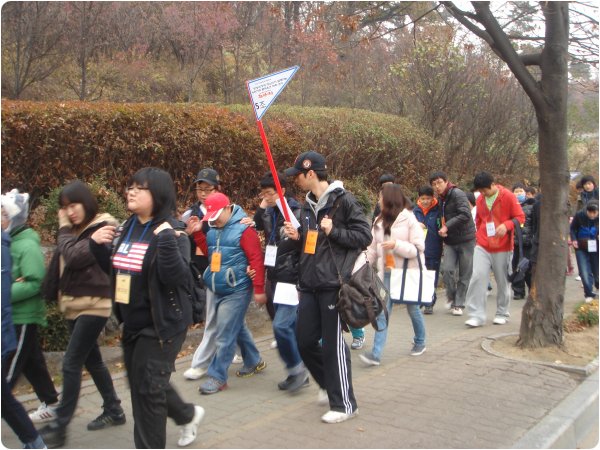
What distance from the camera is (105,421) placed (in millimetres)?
4645

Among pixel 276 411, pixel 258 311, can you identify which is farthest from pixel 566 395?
pixel 258 311

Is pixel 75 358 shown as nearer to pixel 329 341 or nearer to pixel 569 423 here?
pixel 329 341

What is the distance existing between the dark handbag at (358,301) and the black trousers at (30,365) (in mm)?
2197

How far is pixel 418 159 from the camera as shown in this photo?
14336 mm

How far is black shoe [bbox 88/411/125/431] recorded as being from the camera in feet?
15.1

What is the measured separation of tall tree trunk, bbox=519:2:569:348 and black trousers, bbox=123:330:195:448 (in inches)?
167

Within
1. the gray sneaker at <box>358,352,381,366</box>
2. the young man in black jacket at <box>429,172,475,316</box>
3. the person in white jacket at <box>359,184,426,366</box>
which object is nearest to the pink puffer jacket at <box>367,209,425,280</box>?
the person in white jacket at <box>359,184,426,366</box>

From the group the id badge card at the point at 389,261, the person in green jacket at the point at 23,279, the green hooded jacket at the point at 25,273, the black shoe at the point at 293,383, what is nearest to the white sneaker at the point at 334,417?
the black shoe at the point at 293,383

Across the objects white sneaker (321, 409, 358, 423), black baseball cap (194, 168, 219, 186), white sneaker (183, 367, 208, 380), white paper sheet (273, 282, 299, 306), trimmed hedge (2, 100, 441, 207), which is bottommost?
white sneaker (183, 367, 208, 380)

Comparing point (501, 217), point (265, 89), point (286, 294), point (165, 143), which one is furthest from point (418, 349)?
point (165, 143)

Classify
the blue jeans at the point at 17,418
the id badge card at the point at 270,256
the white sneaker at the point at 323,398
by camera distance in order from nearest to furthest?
the blue jeans at the point at 17,418 < the white sneaker at the point at 323,398 < the id badge card at the point at 270,256

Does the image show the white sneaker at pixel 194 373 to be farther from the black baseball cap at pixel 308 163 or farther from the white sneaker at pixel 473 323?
the white sneaker at pixel 473 323

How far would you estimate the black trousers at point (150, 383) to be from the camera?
3.79 meters

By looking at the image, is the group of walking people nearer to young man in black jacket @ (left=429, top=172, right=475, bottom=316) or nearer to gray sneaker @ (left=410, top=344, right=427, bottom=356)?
gray sneaker @ (left=410, top=344, right=427, bottom=356)
